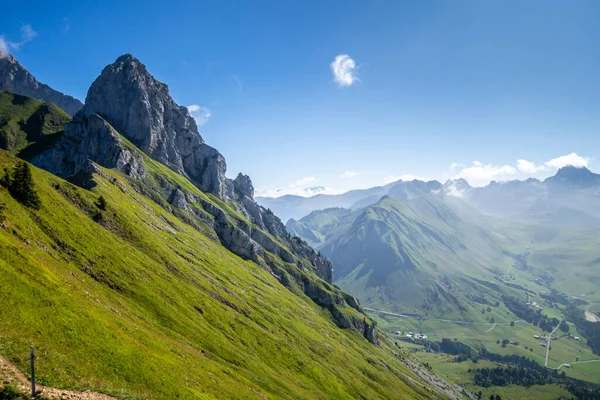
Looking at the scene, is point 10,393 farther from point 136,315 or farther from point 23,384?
point 136,315

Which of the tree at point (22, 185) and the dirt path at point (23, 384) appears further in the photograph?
the tree at point (22, 185)

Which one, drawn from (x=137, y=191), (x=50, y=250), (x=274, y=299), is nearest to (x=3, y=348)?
(x=50, y=250)

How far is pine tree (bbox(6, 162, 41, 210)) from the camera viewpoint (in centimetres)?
7206

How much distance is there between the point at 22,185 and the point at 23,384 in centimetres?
5779

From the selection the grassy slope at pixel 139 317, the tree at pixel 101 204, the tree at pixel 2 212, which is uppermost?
the tree at pixel 101 204

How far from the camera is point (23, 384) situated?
3141 centimetres

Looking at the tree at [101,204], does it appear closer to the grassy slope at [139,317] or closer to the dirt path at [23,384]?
the grassy slope at [139,317]

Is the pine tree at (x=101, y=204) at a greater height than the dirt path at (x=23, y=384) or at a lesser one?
greater

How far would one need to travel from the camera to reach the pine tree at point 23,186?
72062 mm

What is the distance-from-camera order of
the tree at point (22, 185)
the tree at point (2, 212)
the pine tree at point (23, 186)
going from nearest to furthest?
the tree at point (2, 212) < the tree at point (22, 185) < the pine tree at point (23, 186)

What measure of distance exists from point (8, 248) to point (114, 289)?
27971mm

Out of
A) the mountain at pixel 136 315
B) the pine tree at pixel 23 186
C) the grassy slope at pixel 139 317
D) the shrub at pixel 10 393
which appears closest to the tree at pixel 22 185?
the pine tree at pixel 23 186

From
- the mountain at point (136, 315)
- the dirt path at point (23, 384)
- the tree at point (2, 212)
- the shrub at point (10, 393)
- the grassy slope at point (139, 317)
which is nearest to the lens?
the shrub at point (10, 393)

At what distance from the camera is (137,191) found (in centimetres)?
18950
